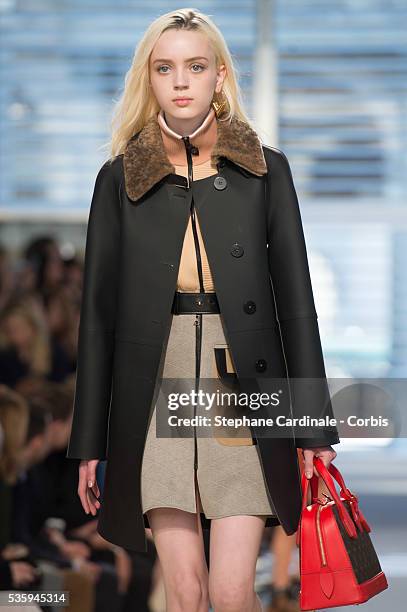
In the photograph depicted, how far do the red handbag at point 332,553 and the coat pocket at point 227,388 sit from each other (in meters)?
0.16

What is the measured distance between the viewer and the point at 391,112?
20.3ft

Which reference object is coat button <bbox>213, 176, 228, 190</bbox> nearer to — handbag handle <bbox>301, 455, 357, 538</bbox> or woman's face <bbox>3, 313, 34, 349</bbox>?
handbag handle <bbox>301, 455, 357, 538</bbox>

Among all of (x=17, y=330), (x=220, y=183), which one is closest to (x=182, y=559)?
(x=220, y=183)

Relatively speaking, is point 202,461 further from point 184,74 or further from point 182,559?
point 184,74

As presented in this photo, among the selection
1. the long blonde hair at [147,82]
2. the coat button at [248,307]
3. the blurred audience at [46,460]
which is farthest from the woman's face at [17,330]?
the coat button at [248,307]

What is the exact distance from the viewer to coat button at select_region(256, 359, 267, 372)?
8.38 ft

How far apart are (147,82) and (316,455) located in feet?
3.01

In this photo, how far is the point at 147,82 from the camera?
105 inches

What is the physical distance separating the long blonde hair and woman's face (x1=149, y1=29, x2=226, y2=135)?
0.08ft

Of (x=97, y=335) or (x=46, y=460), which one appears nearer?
(x=97, y=335)

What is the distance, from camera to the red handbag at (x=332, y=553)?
8.14 feet

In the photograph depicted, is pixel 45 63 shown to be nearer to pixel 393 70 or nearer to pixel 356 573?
pixel 393 70

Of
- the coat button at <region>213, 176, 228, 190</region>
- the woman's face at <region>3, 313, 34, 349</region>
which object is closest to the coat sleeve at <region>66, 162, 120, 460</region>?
the coat button at <region>213, 176, 228, 190</region>

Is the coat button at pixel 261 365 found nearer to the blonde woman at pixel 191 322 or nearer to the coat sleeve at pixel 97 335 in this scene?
the blonde woman at pixel 191 322
